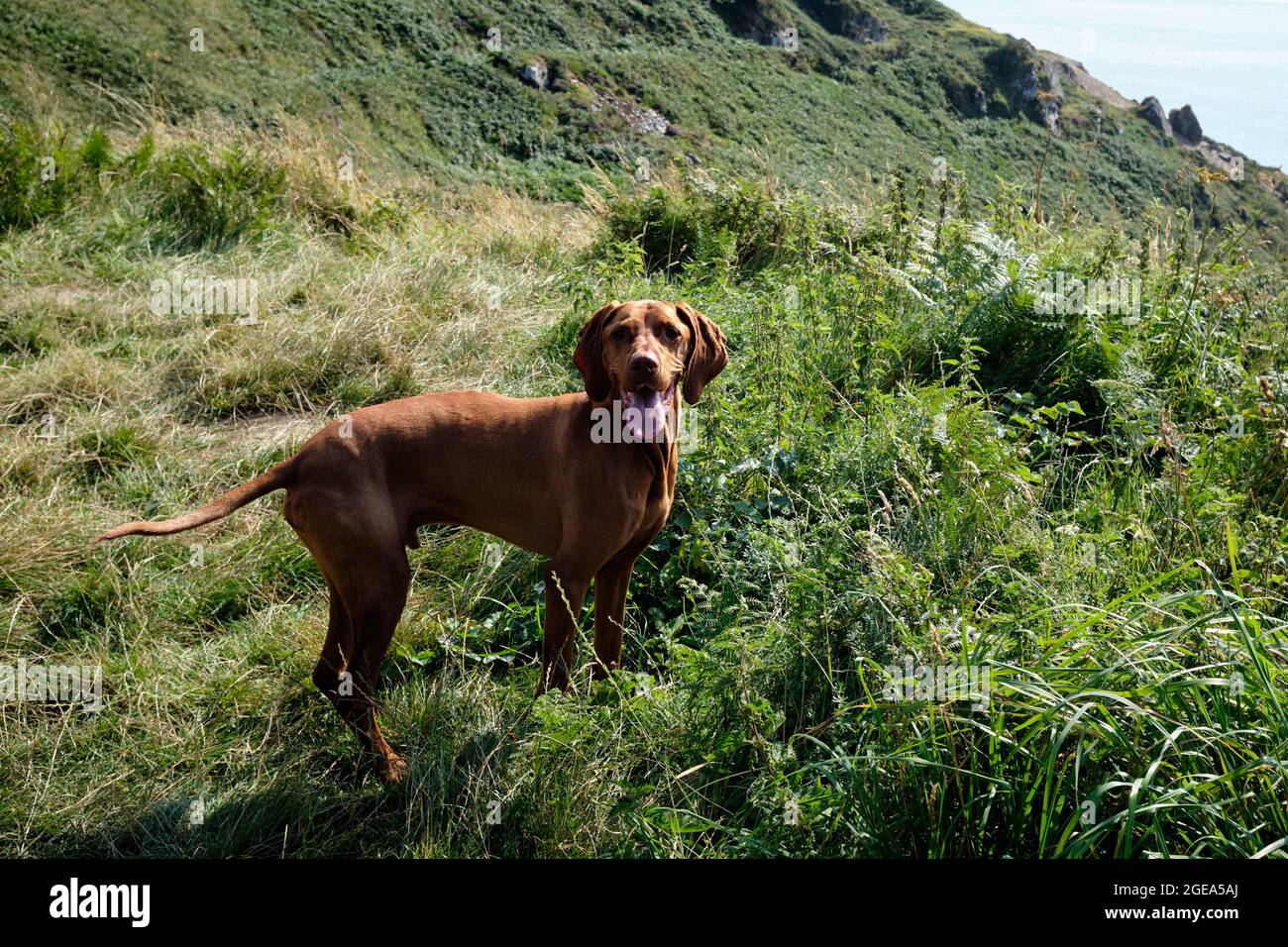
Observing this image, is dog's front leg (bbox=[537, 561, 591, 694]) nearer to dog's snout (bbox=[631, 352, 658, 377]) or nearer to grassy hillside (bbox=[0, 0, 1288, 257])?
dog's snout (bbox=[631, 352, 658, 377])

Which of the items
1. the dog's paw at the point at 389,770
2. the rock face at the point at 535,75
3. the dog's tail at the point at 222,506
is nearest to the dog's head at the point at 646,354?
the dog's tail at the point at 222,506

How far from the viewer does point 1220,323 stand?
543cm

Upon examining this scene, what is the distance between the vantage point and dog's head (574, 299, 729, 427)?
2.96m

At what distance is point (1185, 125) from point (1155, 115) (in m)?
2.05

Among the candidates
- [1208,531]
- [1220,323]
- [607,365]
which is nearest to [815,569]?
[607,365]

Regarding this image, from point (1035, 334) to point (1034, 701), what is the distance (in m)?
3.28

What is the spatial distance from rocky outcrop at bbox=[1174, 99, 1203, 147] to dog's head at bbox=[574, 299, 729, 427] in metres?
51.8

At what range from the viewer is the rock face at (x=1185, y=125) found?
45963 mm

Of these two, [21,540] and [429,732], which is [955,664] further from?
[21,540]

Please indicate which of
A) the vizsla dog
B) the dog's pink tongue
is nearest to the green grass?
the vizsla dog

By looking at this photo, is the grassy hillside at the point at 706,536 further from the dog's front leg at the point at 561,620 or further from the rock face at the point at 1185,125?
the rock face at the point at 1185,125

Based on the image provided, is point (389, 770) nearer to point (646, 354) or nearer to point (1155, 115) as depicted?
point (646, 354)

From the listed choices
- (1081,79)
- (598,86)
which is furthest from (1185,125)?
(598,86)

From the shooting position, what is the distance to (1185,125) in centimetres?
4672
